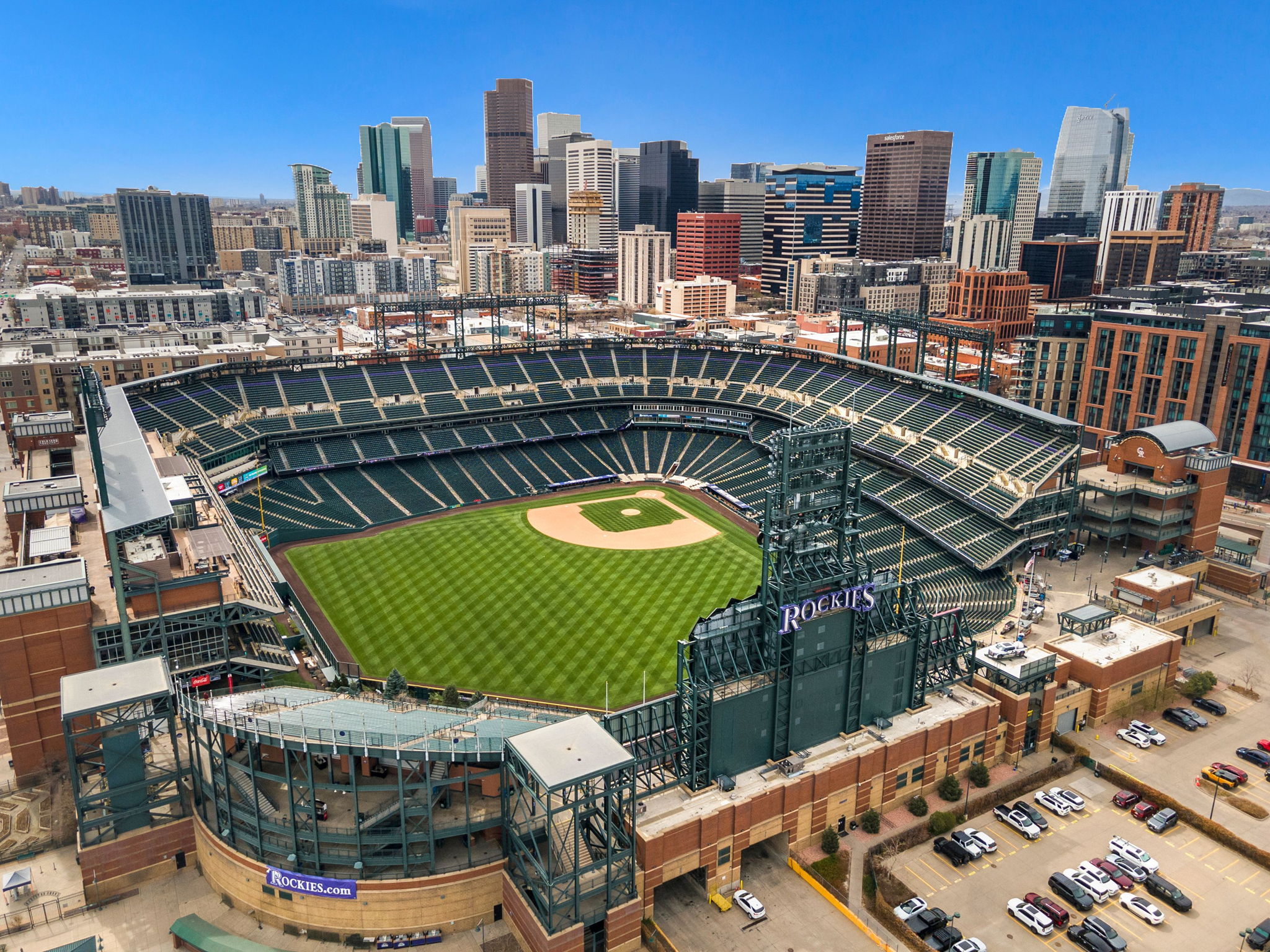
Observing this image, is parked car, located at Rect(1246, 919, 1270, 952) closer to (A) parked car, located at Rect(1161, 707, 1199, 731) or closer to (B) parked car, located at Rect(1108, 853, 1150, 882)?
(B) parked car, located at Rect(1108, 853, 1150, 882)

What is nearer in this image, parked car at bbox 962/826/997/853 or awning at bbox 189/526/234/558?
parked car at bbox 962/826/997/853

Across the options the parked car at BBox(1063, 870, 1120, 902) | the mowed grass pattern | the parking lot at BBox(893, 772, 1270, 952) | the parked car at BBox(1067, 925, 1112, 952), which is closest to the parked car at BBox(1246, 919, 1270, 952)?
the parking lot at BBox(893, 772, 1270, 952)

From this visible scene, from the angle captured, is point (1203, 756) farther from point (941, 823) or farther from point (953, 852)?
point (953, 852)

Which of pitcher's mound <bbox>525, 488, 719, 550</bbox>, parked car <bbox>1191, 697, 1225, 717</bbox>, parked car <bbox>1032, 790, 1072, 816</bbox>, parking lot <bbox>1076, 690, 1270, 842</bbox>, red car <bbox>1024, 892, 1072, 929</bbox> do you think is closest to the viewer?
red car <bbox>1024, 892, 1072, 929</bbox>

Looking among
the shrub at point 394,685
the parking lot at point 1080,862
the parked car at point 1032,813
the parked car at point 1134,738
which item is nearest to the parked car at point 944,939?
the parking lot at point 1080,862

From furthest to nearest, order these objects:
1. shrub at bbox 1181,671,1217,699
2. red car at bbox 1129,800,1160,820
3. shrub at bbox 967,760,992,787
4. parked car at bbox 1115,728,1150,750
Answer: shrub at bbox 1181,671,1217,699, parked car at bbox 1115,728,1150,750, shrub at bbox 967,760,992,787, red car at bbox 1129,800,1160,820

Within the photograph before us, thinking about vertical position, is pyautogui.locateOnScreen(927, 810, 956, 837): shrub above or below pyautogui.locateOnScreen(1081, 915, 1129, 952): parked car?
above

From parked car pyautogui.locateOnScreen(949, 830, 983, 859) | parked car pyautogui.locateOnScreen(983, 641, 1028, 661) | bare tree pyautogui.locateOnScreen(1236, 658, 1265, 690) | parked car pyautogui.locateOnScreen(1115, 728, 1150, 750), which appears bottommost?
parked car pyautogui.locateOnScreen(949, 830, 983, 859)
